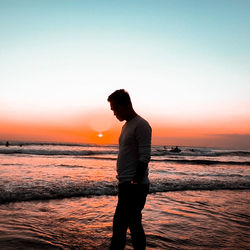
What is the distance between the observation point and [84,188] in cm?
895

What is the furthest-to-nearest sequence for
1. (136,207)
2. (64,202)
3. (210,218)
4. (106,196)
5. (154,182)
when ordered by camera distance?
(154,182) → (106,196) → (64,202) → (210,218) → (136,207)

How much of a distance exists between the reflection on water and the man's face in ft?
8.50

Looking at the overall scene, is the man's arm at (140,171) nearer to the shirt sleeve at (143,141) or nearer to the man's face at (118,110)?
the shirt sleeve at (143,141)

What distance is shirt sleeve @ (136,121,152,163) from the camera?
2459mm

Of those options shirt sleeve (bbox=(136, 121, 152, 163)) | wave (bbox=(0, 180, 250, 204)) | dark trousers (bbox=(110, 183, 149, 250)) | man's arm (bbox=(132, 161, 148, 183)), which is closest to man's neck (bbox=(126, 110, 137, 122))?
shirt sleeve (bbox=(136, 121, 152, 163))

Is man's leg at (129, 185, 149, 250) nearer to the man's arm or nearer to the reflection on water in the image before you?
the man's arm

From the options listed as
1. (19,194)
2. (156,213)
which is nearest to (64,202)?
(19,194)

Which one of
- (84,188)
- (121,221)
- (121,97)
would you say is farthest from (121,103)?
(84,188)

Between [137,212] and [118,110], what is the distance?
47.5 inches

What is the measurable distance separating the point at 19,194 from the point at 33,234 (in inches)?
134

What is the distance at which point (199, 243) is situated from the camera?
173 inches

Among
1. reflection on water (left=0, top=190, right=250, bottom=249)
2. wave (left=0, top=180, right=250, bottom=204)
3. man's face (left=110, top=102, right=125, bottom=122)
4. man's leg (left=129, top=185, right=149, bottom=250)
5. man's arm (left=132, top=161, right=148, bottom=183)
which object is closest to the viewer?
man's arm (left=132, top=161, right=148, bottom=183)

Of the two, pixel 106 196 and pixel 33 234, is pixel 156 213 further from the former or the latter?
pixel 33 234

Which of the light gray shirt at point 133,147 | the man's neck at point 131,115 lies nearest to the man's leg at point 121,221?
the light gray shirt at point 133,147
